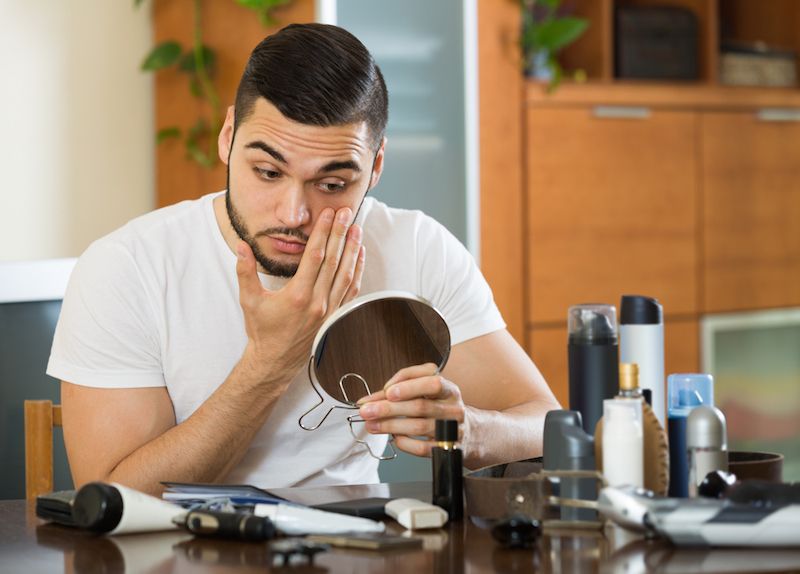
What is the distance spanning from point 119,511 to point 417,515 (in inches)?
11.4

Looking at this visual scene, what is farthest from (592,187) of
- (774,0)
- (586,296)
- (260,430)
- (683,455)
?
(683,455)

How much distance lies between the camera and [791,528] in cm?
106

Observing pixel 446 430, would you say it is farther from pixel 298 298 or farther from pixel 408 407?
pixel 298 298

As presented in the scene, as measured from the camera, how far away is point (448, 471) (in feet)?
4.07

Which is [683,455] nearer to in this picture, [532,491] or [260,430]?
[532,491]

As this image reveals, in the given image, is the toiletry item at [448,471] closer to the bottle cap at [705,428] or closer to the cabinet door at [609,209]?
the bottle cap at [705,428]

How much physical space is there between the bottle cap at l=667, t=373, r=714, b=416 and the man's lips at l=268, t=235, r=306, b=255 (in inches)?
21.4

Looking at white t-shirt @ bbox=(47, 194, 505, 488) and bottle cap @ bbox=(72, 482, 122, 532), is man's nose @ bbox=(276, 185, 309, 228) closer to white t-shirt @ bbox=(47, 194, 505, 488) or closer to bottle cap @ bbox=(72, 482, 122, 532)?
white t-shirt @ bbox=(47, 194, 505, 488)

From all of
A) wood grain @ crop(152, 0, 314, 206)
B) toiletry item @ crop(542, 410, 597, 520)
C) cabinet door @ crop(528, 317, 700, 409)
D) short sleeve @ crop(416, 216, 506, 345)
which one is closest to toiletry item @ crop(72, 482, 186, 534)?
toiletry item @ crop(542, 410, 597, 520)

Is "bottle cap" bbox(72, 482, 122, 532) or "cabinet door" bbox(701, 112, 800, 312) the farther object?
"cabinet door" bbox(701, 112, 800, 312)

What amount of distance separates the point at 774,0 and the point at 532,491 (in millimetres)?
3253

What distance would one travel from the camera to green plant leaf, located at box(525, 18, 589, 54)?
333 cm

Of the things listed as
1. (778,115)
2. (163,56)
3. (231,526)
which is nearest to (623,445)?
(231,526)

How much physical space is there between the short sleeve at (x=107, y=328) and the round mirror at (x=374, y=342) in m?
0.36
